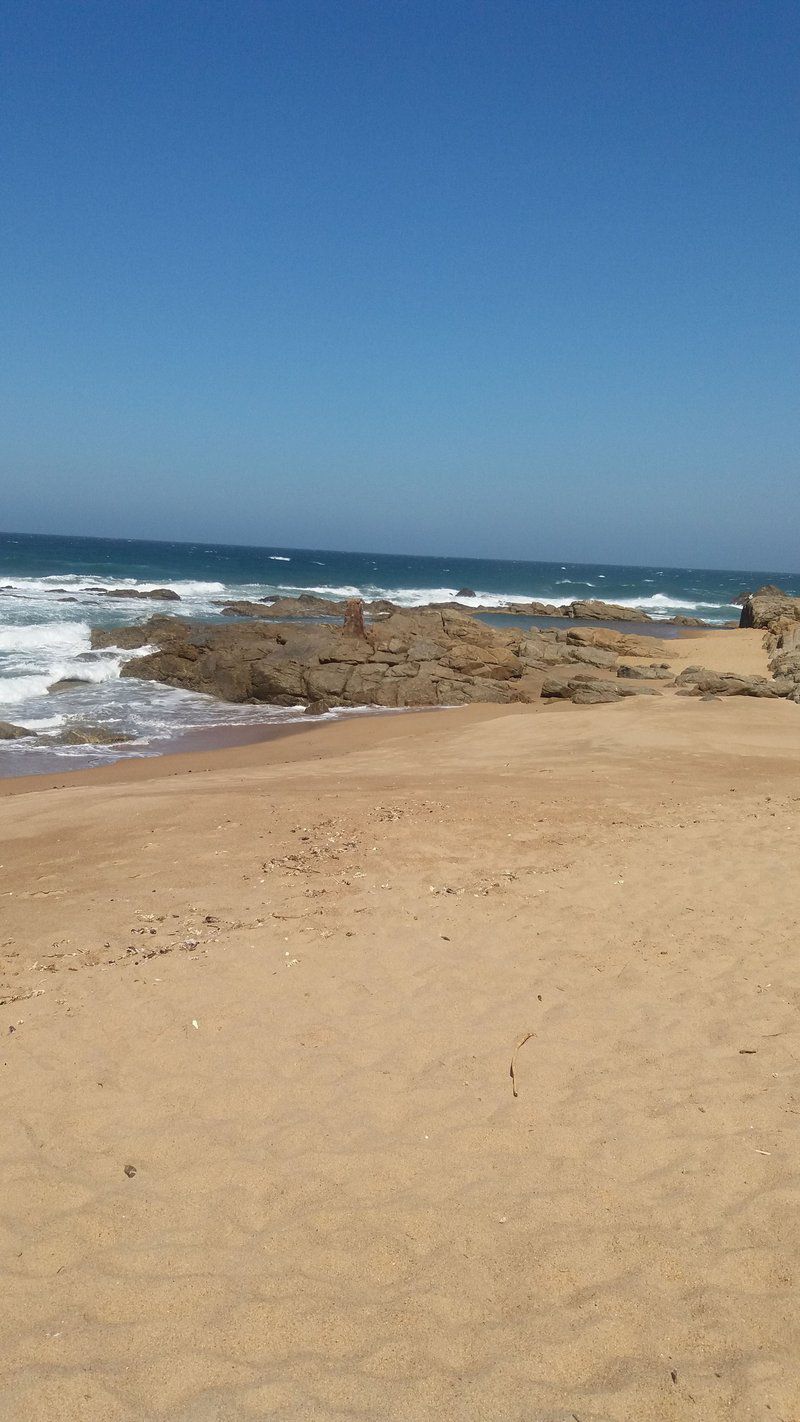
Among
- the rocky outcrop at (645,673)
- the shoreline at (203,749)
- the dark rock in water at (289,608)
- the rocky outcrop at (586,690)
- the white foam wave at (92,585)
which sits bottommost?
the shoreline at (203,749)

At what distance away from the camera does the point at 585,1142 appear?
10.7 ft

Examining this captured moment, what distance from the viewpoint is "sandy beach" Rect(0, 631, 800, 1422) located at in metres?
2.35

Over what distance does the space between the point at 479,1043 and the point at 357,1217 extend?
1.18 m

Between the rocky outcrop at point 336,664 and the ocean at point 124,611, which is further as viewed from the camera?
the rocky outcrop at point 336,664

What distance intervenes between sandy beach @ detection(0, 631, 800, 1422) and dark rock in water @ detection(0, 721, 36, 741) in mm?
7010

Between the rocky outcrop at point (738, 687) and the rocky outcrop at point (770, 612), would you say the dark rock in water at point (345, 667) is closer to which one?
the rocky outcrop at point (738, 687)

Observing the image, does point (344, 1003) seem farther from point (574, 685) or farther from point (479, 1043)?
point (574, 685)

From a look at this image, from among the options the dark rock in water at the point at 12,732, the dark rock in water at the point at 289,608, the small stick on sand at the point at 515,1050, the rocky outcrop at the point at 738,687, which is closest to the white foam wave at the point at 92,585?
the dark rock in water at the point at 289,608

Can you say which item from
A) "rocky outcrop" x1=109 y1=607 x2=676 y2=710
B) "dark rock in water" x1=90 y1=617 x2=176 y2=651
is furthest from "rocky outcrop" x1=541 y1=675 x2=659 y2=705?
"dark rock in water" x1=90 y1=617 x2=176 y2=651

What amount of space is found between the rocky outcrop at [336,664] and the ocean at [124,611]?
0.68 metres

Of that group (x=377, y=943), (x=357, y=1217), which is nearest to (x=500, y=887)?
(x=377, y=943)

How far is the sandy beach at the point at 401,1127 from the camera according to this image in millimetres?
2352

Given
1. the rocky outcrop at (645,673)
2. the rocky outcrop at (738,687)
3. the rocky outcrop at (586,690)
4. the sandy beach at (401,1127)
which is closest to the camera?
the sandy beach at (401,1127)

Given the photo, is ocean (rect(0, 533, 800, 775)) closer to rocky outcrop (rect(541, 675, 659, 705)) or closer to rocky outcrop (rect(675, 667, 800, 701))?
rocky outcrop (rect(541, 675, 659, 705))
